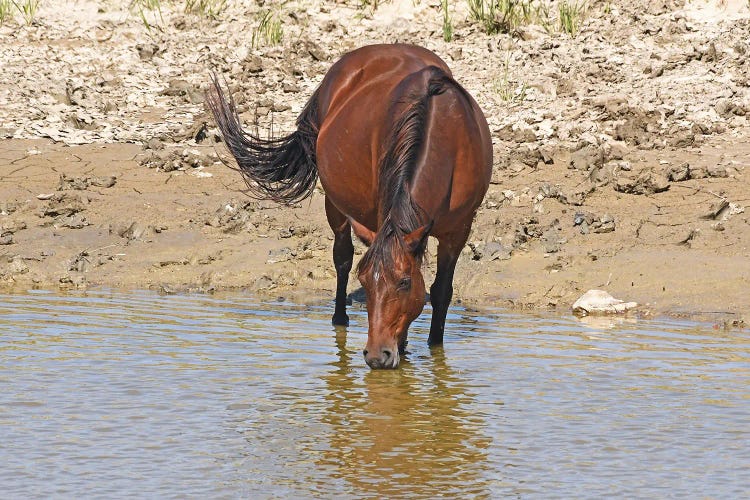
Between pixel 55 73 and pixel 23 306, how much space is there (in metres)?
6.00

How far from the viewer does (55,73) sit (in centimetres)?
1449

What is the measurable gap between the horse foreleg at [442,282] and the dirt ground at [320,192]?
1.60 m

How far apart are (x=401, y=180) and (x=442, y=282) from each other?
1.28 m

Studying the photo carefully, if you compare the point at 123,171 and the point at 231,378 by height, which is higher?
the point at 123,171

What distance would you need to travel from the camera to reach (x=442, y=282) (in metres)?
7.86

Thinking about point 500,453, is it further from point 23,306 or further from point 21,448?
point 23,306

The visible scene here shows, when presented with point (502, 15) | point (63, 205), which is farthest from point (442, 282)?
point (502, 15)

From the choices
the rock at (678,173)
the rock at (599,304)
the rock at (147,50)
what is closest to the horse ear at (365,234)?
the rock at (599,304)

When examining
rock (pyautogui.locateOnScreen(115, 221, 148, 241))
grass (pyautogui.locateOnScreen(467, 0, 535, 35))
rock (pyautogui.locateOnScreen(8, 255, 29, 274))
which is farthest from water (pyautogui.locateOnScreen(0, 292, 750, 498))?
grass (pyautogui.locateOnScreen(467, 0, 535, 35))

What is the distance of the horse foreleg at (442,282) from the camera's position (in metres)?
7.77

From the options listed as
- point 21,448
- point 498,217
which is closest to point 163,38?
point 498,217

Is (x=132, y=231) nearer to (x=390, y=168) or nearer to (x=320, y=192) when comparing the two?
(x=320, y=192)

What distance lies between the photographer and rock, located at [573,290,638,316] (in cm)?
904

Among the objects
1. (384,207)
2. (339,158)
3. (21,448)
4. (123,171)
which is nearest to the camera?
(21,448)
